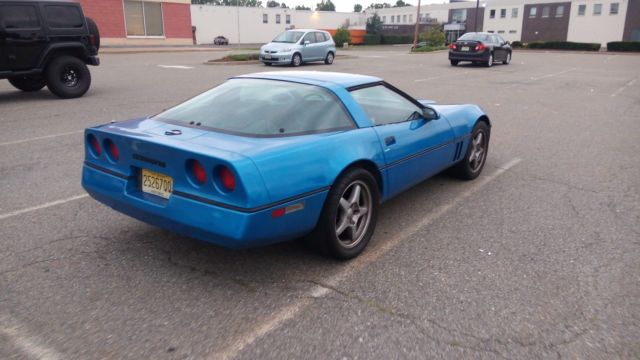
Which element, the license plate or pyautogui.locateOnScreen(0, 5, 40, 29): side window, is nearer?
the license plate

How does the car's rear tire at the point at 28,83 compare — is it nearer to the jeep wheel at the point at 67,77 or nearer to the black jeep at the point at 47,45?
the black jeep at the point at 47,45

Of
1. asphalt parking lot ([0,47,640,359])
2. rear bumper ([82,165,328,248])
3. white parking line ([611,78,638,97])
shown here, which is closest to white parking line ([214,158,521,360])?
asphalt parking lot ([0,47,640,359])

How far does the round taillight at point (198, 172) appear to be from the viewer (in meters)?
2.93

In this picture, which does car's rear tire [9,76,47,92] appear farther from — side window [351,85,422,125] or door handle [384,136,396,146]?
door handle [384,136,396,146]

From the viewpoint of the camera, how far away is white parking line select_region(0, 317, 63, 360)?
2.52 meters

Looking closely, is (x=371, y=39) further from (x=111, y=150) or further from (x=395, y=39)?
(x=111, y=150)

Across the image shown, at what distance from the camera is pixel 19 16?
32.4 feet

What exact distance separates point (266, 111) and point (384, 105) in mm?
1149

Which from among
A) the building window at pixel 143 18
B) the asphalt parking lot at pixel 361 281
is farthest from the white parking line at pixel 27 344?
the building window at pixel 143 18

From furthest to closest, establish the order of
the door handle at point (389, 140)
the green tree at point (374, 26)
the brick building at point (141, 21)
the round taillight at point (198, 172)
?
the green tree at point (374, 26), the brick building at point (141, 21), the door handle at point (389, 140), the round taillight at point (198, 172)

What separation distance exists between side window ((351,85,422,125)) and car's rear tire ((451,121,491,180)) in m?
1.08

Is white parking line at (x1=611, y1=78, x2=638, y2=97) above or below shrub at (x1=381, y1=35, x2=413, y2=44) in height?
below

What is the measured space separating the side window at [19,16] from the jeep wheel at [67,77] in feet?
2.73

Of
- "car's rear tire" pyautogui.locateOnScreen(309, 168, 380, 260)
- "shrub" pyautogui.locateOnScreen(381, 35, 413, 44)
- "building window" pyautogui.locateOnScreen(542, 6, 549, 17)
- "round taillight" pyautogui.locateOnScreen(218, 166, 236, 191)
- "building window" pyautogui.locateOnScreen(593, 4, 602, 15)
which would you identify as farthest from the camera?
"building window" pyautogui.locateOnScreen(542, 6, 549, 17)
